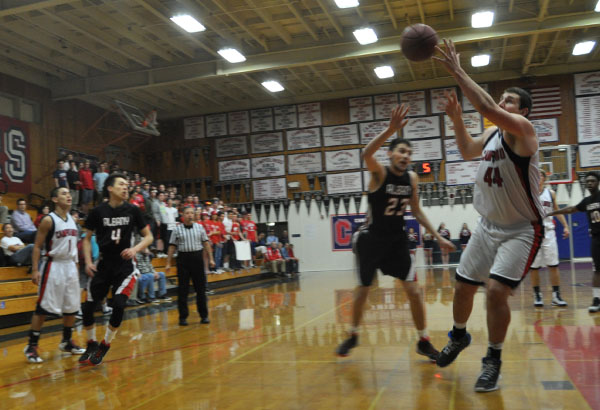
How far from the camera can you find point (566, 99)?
66.1 ft

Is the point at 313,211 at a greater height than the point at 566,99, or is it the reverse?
the point at 566,99

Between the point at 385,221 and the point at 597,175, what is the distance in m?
4.21

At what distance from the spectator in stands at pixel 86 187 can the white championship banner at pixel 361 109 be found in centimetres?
1103

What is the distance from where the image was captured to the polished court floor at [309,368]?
347cm

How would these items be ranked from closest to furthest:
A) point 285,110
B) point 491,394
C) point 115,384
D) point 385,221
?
1. point 491,394
2. point 115,384
3. point 385,221
4. point 285,110

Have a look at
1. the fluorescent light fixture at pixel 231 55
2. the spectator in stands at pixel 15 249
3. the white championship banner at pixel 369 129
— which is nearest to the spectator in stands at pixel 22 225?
the spectator in stands at pixel 15 249

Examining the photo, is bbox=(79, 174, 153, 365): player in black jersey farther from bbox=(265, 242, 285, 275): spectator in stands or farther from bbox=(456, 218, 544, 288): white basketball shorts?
bbox=(265, 242, 285, 275): spectator in stands

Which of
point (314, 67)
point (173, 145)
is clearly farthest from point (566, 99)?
point (173, 145)

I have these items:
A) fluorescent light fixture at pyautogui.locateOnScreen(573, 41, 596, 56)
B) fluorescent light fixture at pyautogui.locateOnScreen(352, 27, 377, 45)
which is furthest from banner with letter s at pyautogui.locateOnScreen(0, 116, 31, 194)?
fluorescent light fixture at pyautogui.locateOnScreen(573, 41, 596, 56)

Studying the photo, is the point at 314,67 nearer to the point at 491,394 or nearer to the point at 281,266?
the point at 281,266

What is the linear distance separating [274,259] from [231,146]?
663 centimetres

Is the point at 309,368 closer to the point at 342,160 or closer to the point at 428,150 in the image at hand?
the point at 428,150

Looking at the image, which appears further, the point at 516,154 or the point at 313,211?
the point at 313,211

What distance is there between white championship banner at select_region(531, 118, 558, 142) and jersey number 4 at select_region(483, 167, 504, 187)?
18.3m
